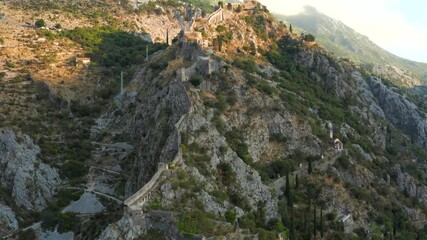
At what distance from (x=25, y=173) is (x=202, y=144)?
23.9 m

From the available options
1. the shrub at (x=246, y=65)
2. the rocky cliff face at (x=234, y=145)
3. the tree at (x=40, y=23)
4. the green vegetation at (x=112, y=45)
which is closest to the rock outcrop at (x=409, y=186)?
the rocky cliff face at (x=234, y=145)

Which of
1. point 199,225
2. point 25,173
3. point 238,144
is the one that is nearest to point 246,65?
point 238,144

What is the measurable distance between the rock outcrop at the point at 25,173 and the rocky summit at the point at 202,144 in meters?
0.18

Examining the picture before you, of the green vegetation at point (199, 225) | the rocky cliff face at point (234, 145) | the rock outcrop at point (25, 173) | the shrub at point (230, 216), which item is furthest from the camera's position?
the rock outcrop at point (25, 173)

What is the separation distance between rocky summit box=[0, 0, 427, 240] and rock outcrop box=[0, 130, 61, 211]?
7.1 inches

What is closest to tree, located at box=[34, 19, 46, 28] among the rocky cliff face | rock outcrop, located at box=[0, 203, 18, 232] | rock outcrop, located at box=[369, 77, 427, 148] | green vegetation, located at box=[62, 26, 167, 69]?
green vegetation, located at box=[62, 26, 167, 69]

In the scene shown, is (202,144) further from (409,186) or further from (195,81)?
(409,186)

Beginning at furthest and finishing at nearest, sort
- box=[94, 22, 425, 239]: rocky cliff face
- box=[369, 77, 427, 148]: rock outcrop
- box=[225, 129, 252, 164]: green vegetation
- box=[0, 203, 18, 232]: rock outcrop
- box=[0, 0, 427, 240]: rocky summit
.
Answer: box=[369, 77, 427, 148]: rock outcrop < box=[225, 129, 252, 164]: green vegetation < box=[0, 203, 18, 232]: rock outcrop < box=[0, 0, 427, 240]: rocky summit < box=[94, 22, 425, 239]: rocky cliff face

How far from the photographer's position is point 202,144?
57.5 m

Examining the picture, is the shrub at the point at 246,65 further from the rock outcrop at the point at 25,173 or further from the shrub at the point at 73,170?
the rock outcrop at the point at 25,173

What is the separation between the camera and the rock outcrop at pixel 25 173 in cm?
6406

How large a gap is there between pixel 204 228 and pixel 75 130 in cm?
4158

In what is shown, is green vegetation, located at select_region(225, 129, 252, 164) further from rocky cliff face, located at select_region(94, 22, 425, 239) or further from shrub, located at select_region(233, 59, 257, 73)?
shrub, located at select_region(233, 59, 257, 73)

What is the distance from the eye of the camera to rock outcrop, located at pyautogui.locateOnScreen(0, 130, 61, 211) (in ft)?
210
